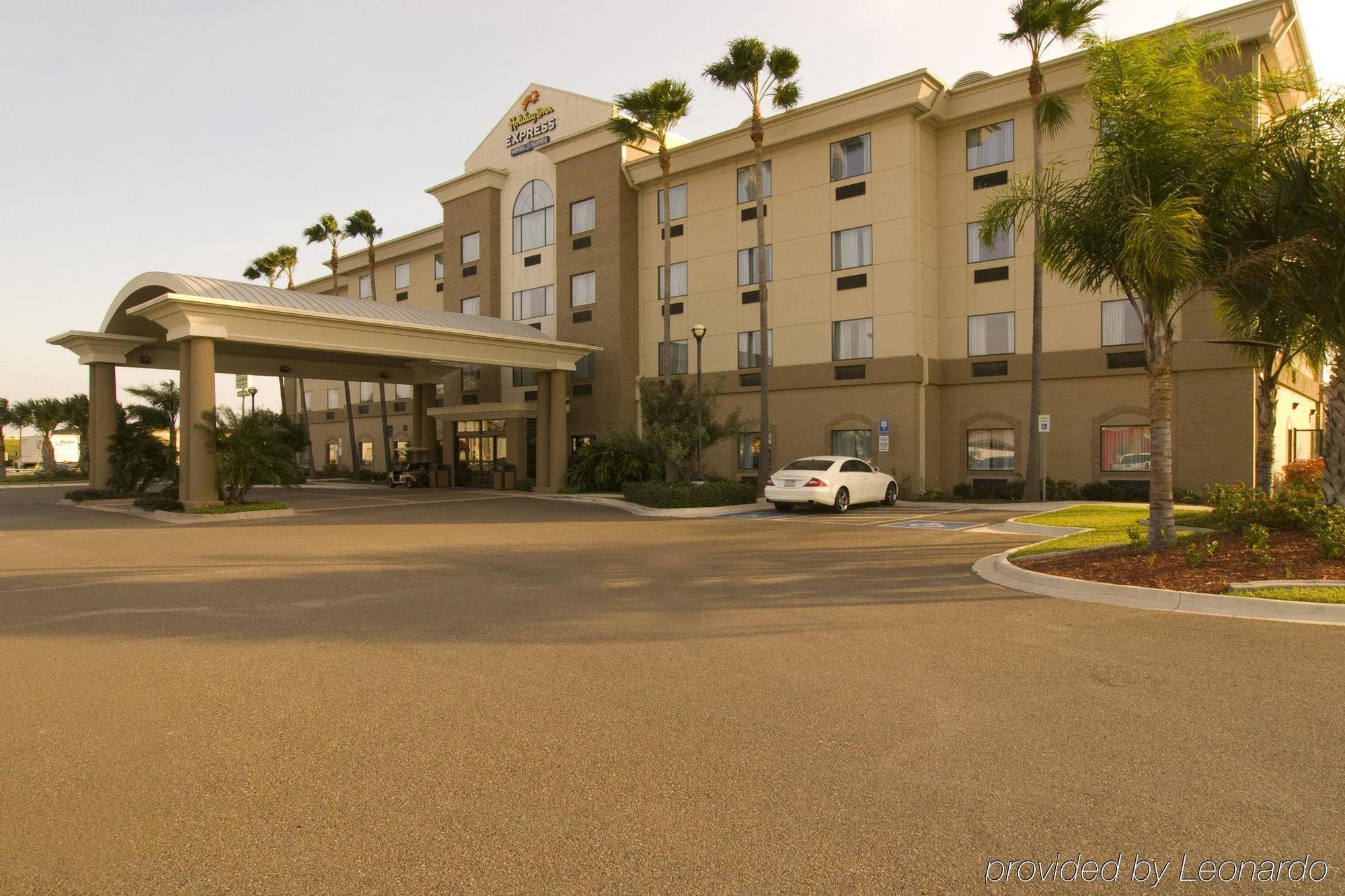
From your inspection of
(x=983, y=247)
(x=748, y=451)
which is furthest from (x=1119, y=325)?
(x=748, y=451)

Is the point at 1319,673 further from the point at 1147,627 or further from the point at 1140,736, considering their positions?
the point at 1140,736

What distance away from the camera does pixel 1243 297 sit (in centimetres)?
1224

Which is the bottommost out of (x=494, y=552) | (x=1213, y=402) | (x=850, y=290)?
(x=494, y=552)

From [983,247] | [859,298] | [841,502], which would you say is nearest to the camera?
[841,502]

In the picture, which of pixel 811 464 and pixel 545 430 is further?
pixel 545 430

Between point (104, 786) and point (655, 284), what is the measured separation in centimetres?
3102

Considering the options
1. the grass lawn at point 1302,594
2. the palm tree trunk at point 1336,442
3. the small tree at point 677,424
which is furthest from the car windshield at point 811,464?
→ the grass lawn at point 1302,594

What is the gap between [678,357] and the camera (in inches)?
1324

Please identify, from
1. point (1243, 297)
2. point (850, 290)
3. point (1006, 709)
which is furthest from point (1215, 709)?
point (850, 290)

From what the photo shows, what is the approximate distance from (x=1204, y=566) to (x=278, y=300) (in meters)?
23.3

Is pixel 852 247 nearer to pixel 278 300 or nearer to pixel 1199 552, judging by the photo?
pixel 278 300

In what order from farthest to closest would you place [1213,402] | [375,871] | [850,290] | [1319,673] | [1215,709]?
[850,290] → [1213,402] → [1319,673] → [1215,709] → [375,871]

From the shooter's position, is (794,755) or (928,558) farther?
(928,558)

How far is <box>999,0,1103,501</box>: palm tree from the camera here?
22.0 m
